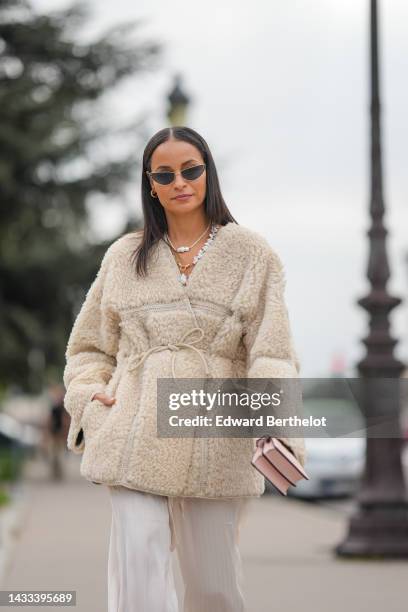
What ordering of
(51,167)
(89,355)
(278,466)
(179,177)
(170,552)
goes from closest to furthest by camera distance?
(278,466)
(170,552)
(179,177)
(89,355)
(51,167)

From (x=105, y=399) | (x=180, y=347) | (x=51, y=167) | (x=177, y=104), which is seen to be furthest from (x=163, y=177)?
(x=51, y=167)

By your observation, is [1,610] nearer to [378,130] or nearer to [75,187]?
[378,130]

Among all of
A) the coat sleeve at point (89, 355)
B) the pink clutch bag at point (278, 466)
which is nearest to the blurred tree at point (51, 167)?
the coat sleeve at point (89, 355)

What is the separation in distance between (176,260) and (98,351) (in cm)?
43

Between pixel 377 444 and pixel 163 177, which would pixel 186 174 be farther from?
pixel 377 444

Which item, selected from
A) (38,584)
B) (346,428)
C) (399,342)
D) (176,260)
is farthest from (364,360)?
(176,260)

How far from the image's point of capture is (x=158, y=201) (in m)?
4.92

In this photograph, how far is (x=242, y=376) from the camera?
182 inches

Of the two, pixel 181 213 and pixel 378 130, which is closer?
pixel 181 213

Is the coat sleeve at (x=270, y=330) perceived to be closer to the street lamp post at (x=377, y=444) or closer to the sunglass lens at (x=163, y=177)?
the sunglass lens at (x=163, y=177)

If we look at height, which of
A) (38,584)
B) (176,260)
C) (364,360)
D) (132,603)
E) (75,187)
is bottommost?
(132,603)

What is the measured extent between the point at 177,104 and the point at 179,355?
1261 centimetres

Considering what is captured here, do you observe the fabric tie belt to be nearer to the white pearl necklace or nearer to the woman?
the woman

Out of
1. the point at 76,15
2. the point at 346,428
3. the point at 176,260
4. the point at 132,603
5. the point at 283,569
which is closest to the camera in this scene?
the point at 132,603
